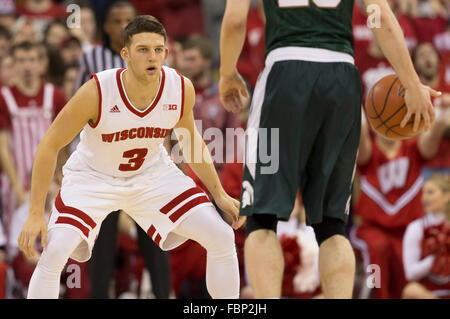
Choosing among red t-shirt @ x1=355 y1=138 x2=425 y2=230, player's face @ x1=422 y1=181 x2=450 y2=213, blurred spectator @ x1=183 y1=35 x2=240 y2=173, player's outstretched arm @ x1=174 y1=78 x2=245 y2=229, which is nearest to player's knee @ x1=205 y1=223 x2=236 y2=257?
player's outstretched arm @ x1=174 y1=78 x2=245 y2=229

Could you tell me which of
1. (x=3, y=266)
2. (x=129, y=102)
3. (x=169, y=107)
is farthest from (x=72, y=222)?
(x=3, y=266)

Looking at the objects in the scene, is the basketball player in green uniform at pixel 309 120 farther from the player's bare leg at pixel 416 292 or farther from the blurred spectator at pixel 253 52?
the blurred spectator at pixel 253 52

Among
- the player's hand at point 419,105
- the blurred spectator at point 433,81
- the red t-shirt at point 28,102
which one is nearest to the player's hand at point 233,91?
the player's hand at point 419,105

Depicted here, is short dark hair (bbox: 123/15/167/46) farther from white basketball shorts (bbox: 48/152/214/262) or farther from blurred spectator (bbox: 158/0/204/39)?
blurred spectator (bbox: 158/0/204/39)

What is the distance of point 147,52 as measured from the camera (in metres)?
4.59

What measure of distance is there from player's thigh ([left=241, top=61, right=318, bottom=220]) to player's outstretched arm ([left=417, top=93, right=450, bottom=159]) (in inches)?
151

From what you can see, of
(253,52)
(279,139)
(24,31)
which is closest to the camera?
(279,139)

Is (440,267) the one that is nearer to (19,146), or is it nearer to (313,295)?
(313,295)

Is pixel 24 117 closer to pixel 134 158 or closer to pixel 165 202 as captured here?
pixel 134 158

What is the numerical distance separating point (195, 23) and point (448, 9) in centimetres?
364

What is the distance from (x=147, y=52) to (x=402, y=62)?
137cm

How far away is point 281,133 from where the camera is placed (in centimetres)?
420

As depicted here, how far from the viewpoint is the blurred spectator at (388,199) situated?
24.6 feet

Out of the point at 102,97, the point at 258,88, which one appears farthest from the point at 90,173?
the point at 258,88
